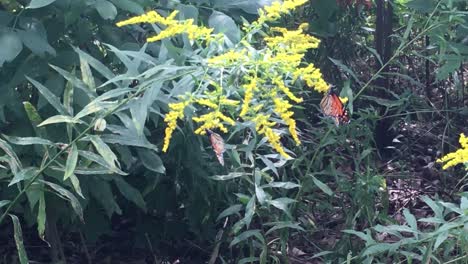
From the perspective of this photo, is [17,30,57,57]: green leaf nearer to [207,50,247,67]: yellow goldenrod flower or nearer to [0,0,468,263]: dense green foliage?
[0,0,468,263]: dense green foliage

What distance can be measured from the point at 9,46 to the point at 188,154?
0.86 m

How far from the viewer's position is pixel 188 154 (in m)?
3.18

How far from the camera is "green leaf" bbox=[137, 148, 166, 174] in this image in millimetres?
2921

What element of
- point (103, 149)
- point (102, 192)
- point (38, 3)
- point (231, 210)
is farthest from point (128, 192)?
point (38, 3)

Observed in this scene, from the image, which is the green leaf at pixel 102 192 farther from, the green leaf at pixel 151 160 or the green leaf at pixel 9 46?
the green leaf at pixel 9 46

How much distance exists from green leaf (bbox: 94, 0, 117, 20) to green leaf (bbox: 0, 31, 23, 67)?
0.98ft

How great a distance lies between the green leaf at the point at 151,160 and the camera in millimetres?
2921

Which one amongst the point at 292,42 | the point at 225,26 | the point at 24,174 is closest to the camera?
the point at 292,42

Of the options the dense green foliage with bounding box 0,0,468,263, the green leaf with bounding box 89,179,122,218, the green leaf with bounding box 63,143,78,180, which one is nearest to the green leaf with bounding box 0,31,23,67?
the dense green foliage with bounding box 0,0,468,263

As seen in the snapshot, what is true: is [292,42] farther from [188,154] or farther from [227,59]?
[188,154]

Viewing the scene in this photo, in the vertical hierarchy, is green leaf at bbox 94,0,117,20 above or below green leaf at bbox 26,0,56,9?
below

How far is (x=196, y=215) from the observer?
3422 mm

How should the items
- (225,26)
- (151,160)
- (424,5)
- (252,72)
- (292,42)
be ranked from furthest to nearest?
(424,5) < (151,160) < (225,26) < (292,42) < (252,72)

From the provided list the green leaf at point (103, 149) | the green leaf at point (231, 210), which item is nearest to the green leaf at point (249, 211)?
the green leaf at point (231, 210)
